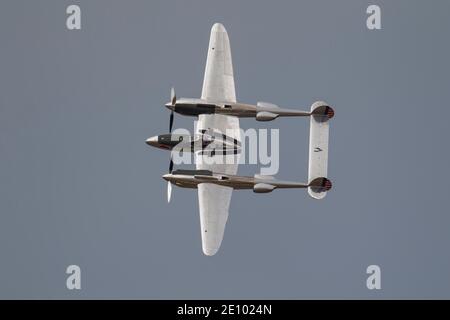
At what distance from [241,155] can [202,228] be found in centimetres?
651

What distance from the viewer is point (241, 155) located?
65750 millimetres

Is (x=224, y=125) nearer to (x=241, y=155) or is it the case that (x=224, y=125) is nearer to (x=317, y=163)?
(x=241, y=155)

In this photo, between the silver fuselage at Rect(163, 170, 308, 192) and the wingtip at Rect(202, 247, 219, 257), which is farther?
the silver fuselage at Rect(163, 170, 308, 192)

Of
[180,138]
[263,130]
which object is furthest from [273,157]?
[180,138]

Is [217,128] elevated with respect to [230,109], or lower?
lower

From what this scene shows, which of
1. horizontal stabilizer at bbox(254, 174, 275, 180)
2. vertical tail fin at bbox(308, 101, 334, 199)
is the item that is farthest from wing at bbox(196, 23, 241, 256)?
vertical tail fin at bbox(308, 101, 334, 199)

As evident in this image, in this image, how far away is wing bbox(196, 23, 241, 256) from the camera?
63.4 m

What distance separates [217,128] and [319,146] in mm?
7803

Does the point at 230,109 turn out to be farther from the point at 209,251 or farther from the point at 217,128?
the point at 209,251

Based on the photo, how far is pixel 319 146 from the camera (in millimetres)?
64125

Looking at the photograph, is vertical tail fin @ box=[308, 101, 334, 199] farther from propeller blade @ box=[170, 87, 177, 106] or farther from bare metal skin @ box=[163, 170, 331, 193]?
propeller blade @ box=[170, 87, 177, 106]

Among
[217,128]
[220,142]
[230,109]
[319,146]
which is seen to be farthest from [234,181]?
[319,146]

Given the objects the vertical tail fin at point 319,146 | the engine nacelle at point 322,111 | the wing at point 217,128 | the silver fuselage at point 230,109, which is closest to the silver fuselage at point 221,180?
the wing at point 217,128

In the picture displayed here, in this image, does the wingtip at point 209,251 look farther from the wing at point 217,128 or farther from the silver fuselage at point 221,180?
the silver fuselage at point 221,180
